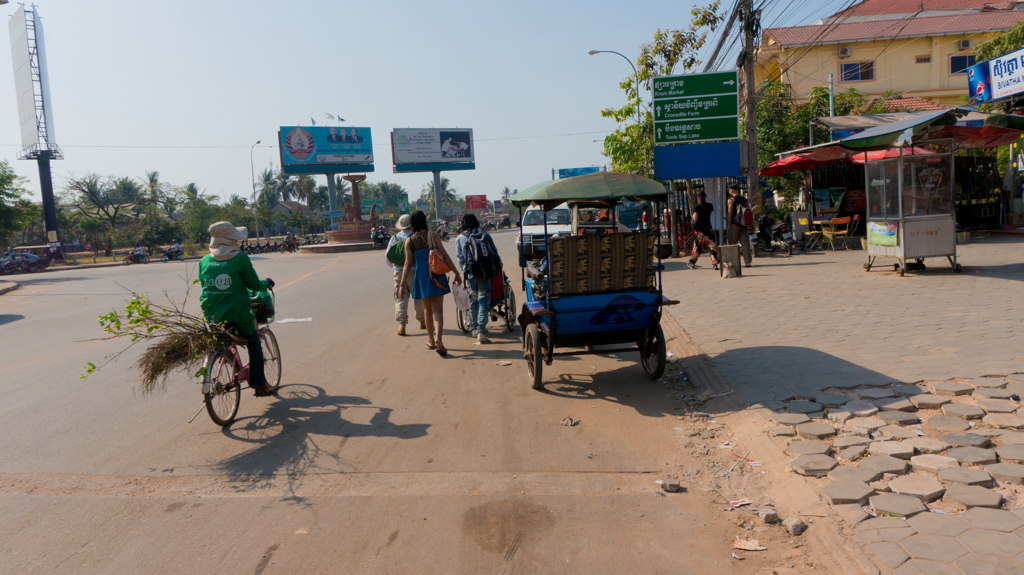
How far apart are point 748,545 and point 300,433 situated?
3.53 metres

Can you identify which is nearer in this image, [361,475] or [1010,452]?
[1010,452]

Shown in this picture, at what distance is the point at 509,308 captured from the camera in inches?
368

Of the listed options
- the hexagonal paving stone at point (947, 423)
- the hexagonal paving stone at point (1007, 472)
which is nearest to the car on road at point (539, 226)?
the hexagonal paving stone at point (947, 423)

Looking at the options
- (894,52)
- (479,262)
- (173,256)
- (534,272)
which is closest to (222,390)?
(534,272)

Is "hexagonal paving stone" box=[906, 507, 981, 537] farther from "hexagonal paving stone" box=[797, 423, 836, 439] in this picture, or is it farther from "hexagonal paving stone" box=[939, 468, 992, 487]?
"hexagonal paving stone" box=[797, 423, 836, 439]

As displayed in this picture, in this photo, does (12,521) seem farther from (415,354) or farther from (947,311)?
(947,311)

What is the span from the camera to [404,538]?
358 centimetres

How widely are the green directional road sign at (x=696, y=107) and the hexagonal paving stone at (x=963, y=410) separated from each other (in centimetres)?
1424

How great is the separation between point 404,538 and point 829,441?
289 cm

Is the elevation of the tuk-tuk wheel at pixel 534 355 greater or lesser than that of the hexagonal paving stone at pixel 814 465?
greater

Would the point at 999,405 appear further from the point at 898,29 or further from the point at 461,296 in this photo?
the point at 898,29

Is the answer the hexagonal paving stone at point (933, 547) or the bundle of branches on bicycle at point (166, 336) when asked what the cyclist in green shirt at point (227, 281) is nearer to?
the bundle of branches on bicycle at point (166, 336)

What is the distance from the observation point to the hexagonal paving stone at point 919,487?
11.7 ft

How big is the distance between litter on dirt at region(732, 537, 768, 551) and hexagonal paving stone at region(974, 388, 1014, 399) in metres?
2.71
